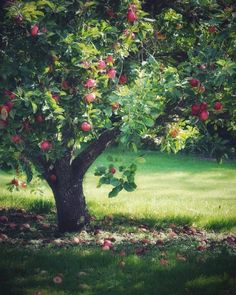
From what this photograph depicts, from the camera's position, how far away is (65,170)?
5633mm

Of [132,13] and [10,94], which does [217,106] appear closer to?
[132,13]

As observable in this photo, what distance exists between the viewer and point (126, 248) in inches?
198

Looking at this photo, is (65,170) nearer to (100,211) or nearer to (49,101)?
(100,211)

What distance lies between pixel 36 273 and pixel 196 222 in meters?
→ 3.31

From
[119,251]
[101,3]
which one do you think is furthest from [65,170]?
[101,3]

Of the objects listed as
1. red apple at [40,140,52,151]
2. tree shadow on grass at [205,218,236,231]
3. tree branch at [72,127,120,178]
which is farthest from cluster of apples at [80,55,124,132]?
tree shadow on grass at [205,218,236,231]

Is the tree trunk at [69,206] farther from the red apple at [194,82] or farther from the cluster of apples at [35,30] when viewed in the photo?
the cluster of apples at [35,30]

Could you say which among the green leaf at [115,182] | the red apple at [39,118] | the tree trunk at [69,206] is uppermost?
the red apple at [39,118]

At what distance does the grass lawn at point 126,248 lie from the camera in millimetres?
3836

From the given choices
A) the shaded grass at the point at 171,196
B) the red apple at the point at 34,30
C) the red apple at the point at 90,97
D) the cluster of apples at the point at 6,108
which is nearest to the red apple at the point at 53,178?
the shaded grass at the point at 171,196

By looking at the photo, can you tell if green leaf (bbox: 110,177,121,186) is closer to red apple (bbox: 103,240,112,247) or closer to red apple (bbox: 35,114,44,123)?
red apple (bbox: 35,114,44,123)

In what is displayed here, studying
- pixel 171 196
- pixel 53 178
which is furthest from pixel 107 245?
pixel 171 196

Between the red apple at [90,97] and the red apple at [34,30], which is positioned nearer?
the red apple at [34,30]

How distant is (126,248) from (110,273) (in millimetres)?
944
